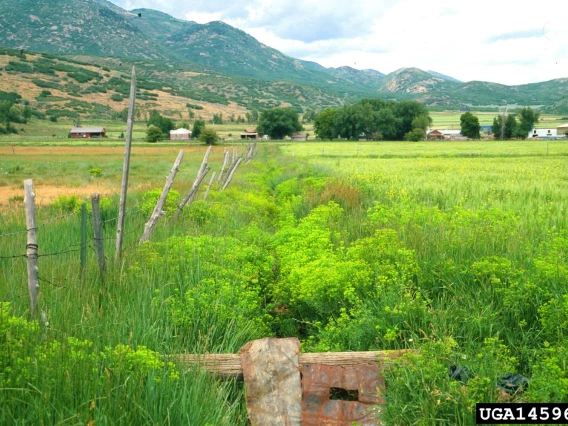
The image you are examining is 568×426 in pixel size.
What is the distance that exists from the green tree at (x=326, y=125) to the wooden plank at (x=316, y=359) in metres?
102

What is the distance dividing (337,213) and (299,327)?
438cm

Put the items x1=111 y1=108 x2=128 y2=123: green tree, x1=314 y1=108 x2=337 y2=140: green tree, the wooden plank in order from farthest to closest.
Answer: x1=111 y1=108 x2=128 y2=123: green tree < x1=314 y1=108 x2=337 y2=140: green tree < the wooden plank

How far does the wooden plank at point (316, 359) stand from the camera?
4781 millimetres

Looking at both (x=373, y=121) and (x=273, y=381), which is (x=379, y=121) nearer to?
(x=373, y=121)

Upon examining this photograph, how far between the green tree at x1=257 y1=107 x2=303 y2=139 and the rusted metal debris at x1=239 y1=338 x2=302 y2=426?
4209 inches

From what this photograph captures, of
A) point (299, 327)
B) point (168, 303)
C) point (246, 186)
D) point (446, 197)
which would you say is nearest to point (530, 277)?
point (299, 327)

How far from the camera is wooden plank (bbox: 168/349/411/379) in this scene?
4.78 m

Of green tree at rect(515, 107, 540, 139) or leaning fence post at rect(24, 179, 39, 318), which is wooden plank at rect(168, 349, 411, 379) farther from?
green tree at rect(515, 107, 540, 139)

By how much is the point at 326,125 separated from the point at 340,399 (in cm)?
10482

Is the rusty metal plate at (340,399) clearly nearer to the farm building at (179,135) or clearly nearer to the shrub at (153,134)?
the shrub at (153,134)

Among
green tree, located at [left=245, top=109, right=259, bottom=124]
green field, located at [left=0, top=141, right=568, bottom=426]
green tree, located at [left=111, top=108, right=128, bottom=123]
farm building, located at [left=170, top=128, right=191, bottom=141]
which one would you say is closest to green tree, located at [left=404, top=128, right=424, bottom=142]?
farm building, located at [left=170, top=128, right=191, bottom=141]

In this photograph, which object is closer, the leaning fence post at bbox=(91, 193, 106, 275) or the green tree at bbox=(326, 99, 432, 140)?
the leaning fence post at bbox=(91, 193, 106, 275)

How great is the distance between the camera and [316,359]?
4984mm

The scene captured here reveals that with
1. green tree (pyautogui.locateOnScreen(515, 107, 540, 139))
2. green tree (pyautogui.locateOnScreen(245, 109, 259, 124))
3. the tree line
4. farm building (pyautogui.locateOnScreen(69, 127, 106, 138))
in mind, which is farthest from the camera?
green tree (pyautogui.locateOnScreen(245, 109, 259, 124))
